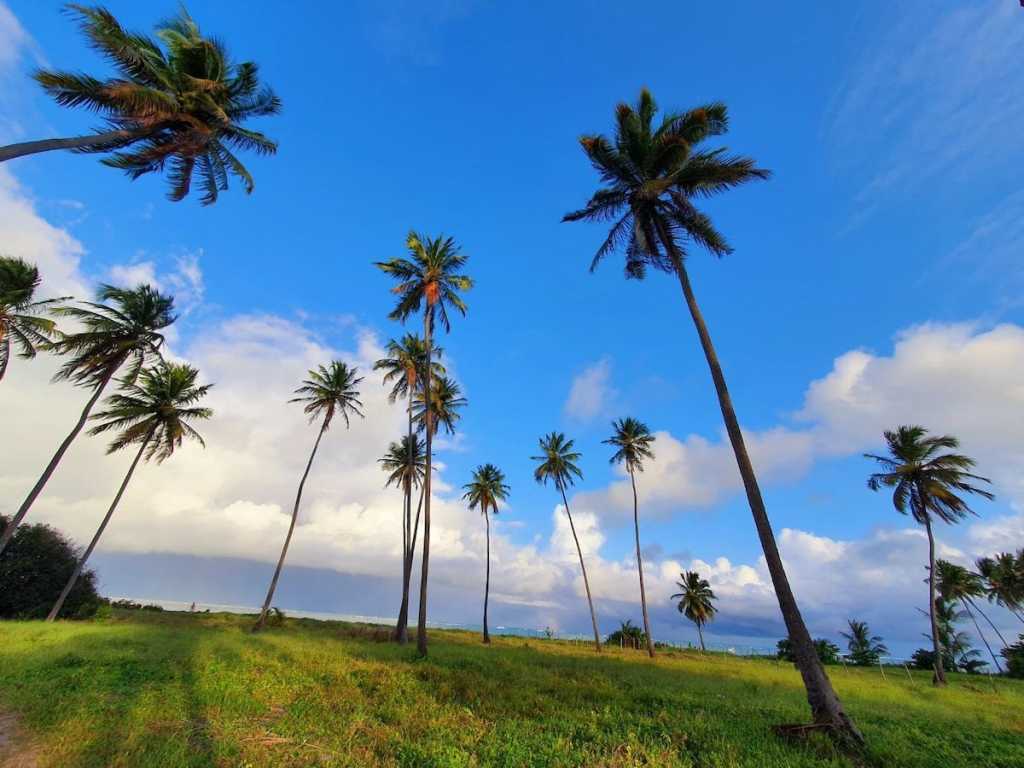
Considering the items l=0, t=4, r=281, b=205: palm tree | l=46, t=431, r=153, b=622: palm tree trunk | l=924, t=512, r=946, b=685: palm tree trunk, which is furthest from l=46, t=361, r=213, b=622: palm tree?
l=924, t=512, r=946, b=685: palm tree trunk

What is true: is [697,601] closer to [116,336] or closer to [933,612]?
[933,612]

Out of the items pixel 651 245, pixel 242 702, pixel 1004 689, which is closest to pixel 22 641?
pixel 242 702

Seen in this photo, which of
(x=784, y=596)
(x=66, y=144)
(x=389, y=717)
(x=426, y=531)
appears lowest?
(x=389, y=717)

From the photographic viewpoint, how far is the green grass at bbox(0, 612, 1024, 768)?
7301mm

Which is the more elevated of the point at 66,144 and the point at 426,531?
the point at 66,144

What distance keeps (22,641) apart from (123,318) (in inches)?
677

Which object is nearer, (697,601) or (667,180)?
(667,180)

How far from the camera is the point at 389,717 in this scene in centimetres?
987

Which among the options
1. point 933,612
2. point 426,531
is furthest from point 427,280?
point 933,612

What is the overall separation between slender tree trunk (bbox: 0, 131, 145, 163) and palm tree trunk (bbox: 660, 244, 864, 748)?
1683 centimetres

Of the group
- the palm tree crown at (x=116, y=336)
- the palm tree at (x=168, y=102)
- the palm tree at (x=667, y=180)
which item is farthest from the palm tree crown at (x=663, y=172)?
the palm tree crown at (x=116, y=336)

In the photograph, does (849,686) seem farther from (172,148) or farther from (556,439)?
(172,148)

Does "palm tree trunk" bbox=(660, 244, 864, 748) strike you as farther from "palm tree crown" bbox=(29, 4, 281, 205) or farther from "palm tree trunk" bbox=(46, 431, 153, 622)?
"palm tree trunk" bbox=(46, 431, 153, 622)

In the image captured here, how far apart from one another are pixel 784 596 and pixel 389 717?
381 inches
